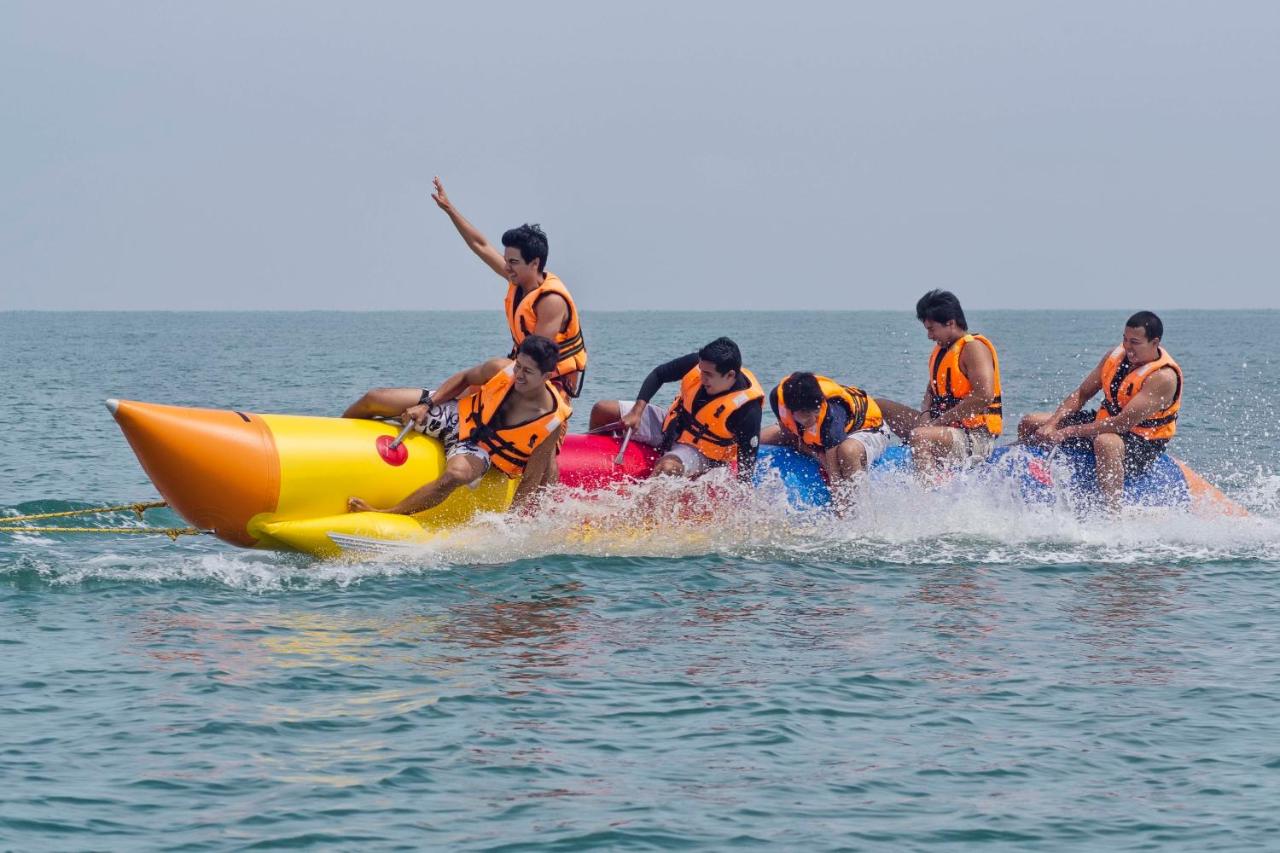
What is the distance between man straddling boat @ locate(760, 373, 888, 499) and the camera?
838 centimetres

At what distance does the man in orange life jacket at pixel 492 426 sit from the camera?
777cm

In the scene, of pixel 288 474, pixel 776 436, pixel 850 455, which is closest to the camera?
pixel 288 474

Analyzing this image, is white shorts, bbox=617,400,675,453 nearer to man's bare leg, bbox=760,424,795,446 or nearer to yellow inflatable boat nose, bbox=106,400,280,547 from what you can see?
man's bare leg, bbox=760,424,795,446

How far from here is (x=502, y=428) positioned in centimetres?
785

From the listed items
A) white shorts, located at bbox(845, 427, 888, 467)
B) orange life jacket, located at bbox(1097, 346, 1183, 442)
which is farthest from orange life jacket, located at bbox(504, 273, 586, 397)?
orange life jacket, located at bbox(1097, 346, 1183, 442)

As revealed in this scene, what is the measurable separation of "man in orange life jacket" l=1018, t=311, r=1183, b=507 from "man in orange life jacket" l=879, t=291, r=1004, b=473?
0.49 m

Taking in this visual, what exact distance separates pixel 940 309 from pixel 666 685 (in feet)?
11.1

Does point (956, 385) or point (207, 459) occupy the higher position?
point (956, 385)

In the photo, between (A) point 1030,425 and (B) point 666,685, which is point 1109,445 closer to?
(A) point 1030,425

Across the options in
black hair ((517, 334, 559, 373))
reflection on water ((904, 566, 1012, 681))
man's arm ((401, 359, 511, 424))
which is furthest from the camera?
man's arm ((401, 359, 511, 424))

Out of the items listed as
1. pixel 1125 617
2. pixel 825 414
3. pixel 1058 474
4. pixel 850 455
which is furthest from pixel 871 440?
pixel 1125 617

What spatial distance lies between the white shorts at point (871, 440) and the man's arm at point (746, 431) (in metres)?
0.57

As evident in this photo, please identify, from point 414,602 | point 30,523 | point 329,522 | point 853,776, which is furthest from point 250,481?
point 853,776

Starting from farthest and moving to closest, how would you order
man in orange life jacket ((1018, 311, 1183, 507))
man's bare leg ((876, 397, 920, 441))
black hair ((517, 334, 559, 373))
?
man's bare leg ((876, 397, 920, 441))
man in orange life jacket ((1018, 311, 1183, 507))
black hair ((517, 334, 559, 373))
